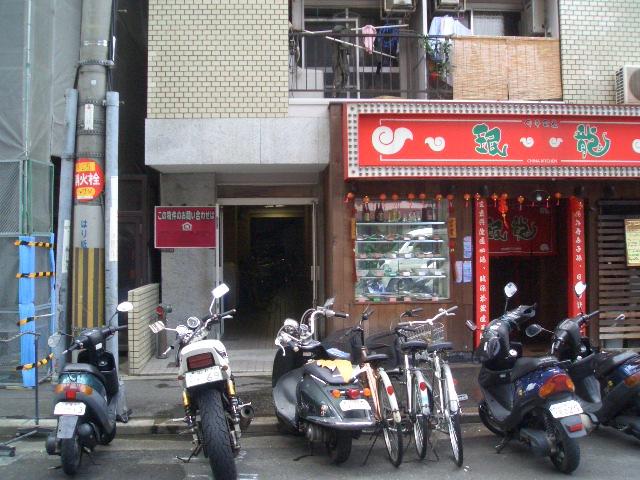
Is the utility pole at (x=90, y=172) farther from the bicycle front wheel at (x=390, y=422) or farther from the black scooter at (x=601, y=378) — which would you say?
the black scooter at (x=601, y=378)

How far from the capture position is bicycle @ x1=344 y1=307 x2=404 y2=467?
216 inches

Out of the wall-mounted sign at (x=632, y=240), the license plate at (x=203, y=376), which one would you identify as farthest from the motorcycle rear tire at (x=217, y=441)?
the wall-mounted sign at (x=632, y=240)

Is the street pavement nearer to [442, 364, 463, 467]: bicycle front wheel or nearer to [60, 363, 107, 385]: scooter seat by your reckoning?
[442, 364, 463, 467]: bicycle front wheel

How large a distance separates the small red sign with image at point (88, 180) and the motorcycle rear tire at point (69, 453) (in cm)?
274

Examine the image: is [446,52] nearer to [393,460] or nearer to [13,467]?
[393,460]

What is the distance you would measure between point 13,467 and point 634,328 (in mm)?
8728

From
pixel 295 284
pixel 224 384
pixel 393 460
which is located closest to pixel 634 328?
pixel 393 460

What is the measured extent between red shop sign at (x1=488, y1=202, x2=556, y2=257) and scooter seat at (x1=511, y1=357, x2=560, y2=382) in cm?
514

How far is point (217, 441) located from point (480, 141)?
584 cm

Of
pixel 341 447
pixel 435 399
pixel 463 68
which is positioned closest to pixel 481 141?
pixel 463 68

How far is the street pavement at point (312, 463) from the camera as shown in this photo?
17.8 ft

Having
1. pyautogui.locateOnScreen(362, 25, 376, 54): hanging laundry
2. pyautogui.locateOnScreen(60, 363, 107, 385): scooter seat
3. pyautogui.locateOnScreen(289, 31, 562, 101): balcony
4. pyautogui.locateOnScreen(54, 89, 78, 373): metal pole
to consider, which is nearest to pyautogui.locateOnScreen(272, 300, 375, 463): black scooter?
pyautogui.locateOnScreen(60, 363, 107, 385): scooter seat

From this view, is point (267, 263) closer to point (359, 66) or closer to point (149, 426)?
point (359, 66)

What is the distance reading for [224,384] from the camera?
5.32 m
